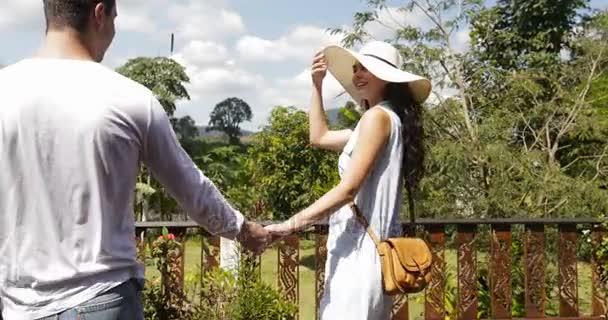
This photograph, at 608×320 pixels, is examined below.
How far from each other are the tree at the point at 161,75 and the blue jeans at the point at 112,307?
14118 mm

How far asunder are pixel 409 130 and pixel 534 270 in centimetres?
243

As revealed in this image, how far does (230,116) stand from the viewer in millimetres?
23234

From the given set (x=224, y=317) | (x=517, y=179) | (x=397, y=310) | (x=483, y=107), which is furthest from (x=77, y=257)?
(x=483, y=107)

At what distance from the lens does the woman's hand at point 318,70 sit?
2233mm

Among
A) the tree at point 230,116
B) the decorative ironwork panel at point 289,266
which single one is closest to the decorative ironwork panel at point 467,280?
the decorative ironwork panel at point 289,266

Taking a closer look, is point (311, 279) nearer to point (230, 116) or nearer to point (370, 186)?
point (370, 186)

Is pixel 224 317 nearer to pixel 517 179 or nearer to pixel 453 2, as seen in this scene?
pixel 517 179

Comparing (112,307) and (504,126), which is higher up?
(504,126)

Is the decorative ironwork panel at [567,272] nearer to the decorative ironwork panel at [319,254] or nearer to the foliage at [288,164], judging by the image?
the decorative ironwork panel at [319,254]

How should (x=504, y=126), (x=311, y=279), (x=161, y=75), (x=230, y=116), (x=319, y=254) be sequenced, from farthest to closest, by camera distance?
1. (x=230, y=116)
2. (x=161, y=75)
3. (x=311, y=279)
4. (x=504, y=126)
5. (x=319, y=254)

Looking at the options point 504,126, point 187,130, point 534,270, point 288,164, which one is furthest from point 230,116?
point 534,270

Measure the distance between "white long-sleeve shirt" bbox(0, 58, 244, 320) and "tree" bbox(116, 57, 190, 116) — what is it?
46.4 ft

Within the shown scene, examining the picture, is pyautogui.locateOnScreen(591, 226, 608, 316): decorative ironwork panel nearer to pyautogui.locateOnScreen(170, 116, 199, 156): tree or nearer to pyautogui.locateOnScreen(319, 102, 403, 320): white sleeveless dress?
pyautogui.locateOnScreen(319, 102, 403, 320): white sleeveless dress

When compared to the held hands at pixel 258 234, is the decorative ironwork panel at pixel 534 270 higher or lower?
lower
